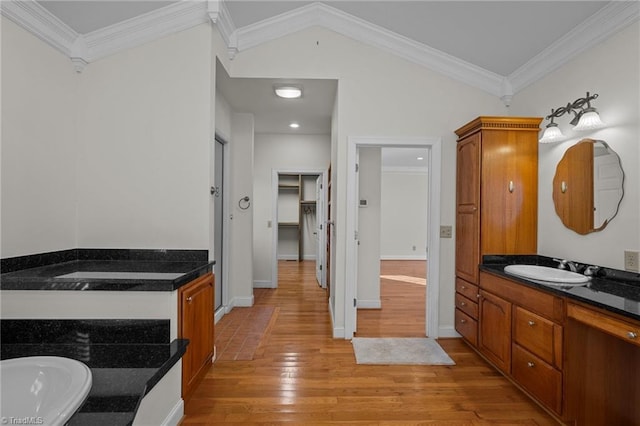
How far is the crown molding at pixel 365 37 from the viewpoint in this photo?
2.90m

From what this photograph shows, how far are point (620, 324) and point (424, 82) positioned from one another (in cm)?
254

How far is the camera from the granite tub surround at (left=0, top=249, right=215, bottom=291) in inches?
68.7

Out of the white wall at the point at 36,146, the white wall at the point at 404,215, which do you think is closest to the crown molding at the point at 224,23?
the white wall at the point at 36,146

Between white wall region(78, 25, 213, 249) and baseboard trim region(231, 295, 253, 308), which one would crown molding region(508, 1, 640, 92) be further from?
baseboard trim region(231, 295, 253, 308)

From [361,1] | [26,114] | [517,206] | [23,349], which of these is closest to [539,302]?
[517,206]

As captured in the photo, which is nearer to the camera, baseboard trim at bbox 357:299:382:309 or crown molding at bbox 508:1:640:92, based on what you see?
crown molding at bbox 508:1:640:92

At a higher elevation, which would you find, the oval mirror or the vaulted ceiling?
the vaulted ceiling

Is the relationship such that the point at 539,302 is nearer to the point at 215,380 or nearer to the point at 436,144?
the point at 436,144

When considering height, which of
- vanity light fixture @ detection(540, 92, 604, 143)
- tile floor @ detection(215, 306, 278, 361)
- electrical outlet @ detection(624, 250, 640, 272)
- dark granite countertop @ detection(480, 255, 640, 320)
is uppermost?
vanity light fixture @ detection(540, 92, 604, 143)

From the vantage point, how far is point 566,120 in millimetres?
2482

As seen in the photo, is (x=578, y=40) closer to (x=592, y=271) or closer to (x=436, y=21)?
(x=436, y=21)

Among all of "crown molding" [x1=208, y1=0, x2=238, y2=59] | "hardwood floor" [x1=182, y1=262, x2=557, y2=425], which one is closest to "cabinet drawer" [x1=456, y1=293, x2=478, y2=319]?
"hardwood floor" [x1=182, y1=262, x2=557, y2=425]

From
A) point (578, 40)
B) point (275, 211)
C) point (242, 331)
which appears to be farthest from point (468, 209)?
point (275, 211)

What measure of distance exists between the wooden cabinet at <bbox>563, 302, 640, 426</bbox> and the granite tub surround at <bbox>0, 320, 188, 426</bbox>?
229 cm
